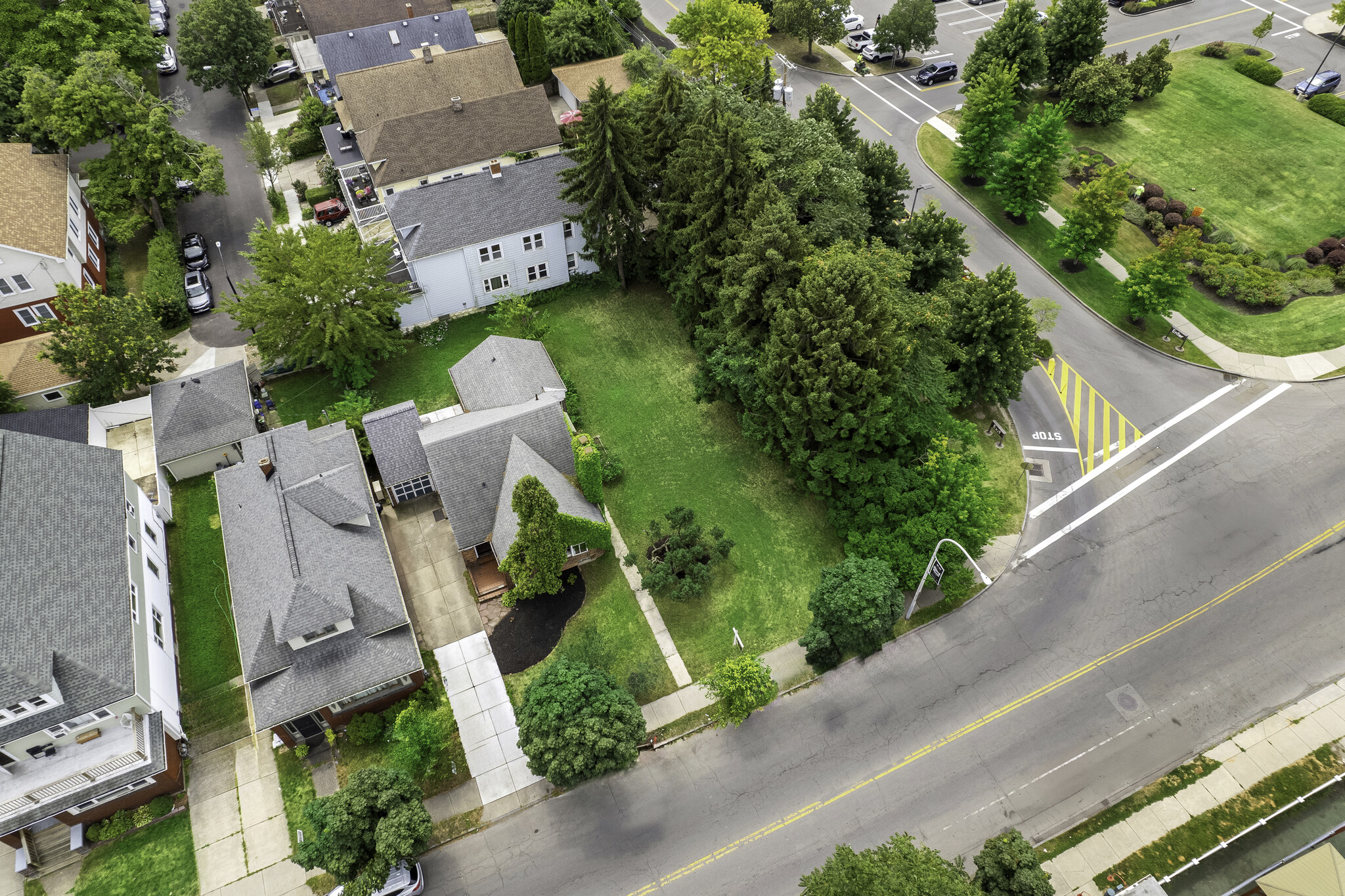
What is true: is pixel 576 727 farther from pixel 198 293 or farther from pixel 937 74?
pixel 937 74

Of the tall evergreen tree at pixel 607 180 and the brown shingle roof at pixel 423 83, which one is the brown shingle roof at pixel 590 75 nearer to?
the brown shingle roof at pixel 423 83

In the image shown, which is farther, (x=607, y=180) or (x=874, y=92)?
(x=874, y=92)

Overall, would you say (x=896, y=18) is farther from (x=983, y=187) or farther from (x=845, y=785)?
(x=845, y=785)

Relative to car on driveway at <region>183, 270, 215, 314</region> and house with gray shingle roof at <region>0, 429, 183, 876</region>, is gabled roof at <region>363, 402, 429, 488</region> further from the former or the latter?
car on driveway at <region>183, 270, 215, 314</region>

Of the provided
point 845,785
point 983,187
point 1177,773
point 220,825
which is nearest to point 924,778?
point 845,785

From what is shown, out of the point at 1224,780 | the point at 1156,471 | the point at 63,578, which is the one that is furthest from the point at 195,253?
the point at 1224,780

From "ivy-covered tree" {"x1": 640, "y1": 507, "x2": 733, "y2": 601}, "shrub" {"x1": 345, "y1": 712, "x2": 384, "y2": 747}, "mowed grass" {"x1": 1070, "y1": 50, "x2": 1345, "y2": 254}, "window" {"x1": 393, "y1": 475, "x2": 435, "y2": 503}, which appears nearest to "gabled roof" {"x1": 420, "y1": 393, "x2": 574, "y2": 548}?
"window" {"x1": 393, "y1": 475, "x2": 435, "y2": 503}

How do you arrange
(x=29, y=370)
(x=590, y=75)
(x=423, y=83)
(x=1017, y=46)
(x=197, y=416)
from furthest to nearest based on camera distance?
(x=590, y=75), (x=1017, y=46), (x=423, y=83), (x=29, y=370), (x=197, y=416)
